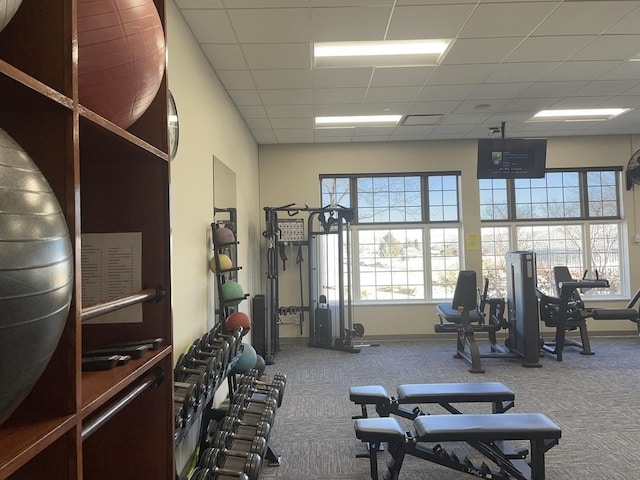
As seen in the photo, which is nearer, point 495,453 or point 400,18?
point 495,453

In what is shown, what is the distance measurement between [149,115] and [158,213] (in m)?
0.33

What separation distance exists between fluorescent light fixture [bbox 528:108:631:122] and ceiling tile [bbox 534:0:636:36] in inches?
86.9

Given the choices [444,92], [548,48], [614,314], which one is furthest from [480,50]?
[614,314]

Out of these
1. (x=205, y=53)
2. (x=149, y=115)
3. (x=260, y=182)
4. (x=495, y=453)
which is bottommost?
(x=495, y=453)

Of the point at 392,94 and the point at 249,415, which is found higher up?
the point at 392,94

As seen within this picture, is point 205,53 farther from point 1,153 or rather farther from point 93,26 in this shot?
point 1,153

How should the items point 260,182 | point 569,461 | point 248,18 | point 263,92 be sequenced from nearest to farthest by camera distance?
point 569,461 → point 248,18 → point 263,92 → point 260,182

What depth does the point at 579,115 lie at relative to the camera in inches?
215

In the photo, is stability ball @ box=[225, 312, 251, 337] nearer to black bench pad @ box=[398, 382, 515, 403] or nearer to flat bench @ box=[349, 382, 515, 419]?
flat bench @ box=[349, 382, 515, 419]

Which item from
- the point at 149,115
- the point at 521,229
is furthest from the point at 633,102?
the point at 149,115

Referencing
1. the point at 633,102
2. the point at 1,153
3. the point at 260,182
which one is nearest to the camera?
the point at 1,153

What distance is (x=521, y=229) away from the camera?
6.56 metres

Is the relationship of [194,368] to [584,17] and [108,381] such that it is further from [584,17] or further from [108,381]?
[584,17]

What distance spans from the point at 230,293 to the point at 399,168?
160 inches
